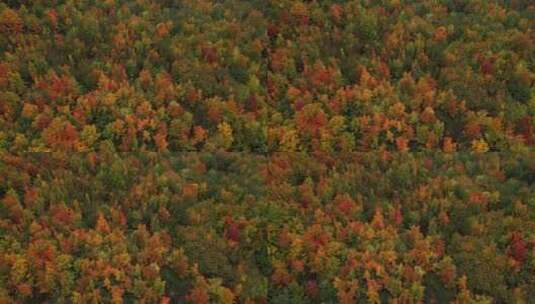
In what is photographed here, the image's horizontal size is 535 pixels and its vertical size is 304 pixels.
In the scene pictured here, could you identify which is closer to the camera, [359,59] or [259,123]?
[259,123]

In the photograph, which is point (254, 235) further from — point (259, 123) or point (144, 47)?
point (144, 47)

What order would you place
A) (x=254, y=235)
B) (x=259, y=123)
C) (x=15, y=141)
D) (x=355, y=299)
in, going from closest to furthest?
(x=355, y=299) → (x=254, y=235) → (x=15, y=141) → (x=259, y=123)

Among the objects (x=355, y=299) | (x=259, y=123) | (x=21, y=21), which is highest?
(x=21, y=21)

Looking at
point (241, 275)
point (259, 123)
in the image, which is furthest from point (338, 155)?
point (241, 275)

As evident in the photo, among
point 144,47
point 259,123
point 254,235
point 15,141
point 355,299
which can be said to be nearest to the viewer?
point 355,299

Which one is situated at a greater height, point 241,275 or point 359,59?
point 359,59

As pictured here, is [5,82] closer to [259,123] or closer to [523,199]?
[259,123]
